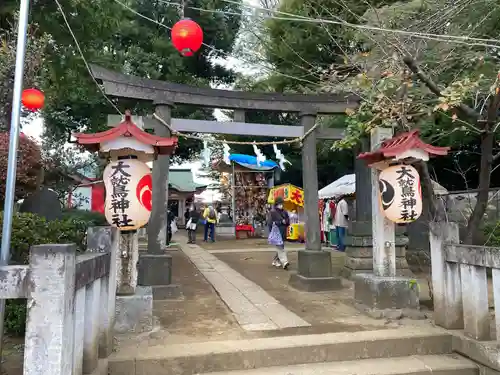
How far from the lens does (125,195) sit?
5059 millimetres

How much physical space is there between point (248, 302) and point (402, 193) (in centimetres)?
305

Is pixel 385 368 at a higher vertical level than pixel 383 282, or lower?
lower

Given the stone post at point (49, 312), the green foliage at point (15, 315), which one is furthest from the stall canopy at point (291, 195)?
the stone post at point (49, 312)

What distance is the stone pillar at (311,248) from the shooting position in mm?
7852

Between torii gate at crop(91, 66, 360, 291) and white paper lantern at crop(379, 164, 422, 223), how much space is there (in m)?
2.42

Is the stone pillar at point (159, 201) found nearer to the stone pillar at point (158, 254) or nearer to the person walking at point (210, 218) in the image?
the stone pillar at point (158, 254)

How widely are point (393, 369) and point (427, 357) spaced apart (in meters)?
0.70

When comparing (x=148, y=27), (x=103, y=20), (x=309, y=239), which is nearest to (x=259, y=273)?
(x=309, y=239)

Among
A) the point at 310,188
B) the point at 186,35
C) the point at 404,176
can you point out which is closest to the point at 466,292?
the point at 404,176

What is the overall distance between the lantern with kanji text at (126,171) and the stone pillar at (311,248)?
12.4 ft

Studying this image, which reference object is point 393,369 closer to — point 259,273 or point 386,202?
point 386,202

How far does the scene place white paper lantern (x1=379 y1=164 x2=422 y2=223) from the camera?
226 inches

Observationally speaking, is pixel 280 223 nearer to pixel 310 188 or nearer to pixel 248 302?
pixel 310 188

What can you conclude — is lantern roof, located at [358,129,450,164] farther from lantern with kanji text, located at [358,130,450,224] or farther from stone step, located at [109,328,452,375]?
stone step, located at [109,328,452,375]
